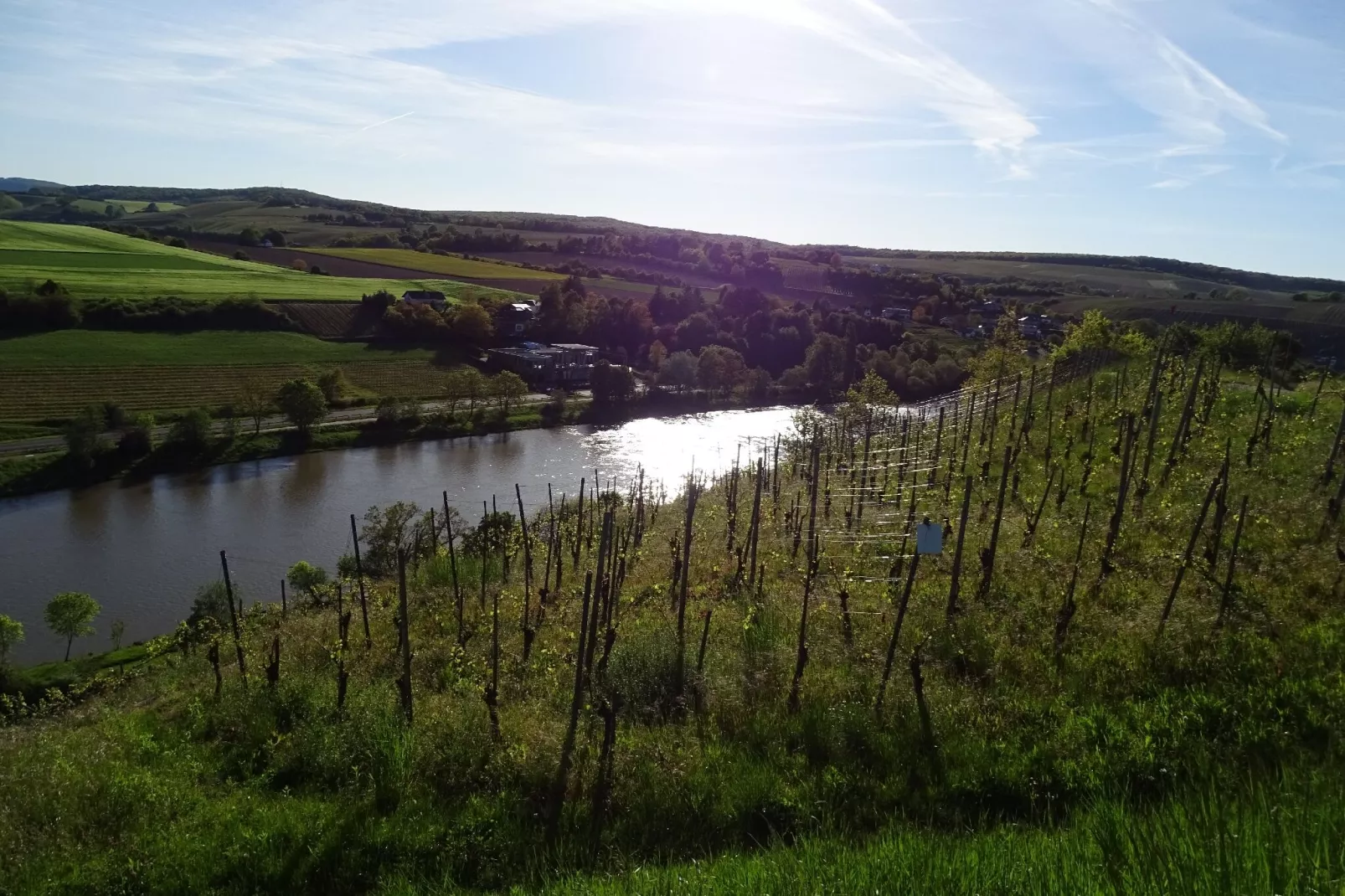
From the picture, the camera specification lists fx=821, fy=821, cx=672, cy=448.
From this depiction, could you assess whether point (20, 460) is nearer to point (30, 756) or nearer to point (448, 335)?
point (448, 335)

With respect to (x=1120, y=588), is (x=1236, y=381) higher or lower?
higher

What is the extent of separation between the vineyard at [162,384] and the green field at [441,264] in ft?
107

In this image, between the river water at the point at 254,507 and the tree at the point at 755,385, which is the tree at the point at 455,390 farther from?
the tree at the point at 755,385

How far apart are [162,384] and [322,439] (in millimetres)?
11909

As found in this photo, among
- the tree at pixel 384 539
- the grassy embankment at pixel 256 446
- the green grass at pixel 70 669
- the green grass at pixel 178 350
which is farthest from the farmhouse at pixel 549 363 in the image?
the green grass at pixel 70 669

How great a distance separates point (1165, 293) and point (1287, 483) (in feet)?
221

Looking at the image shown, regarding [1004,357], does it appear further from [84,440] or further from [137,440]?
[84,440]

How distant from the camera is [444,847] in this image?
5.45 metres

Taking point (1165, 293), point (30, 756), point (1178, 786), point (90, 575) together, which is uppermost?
point (1165, 293)

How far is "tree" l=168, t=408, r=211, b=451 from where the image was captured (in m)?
38.8

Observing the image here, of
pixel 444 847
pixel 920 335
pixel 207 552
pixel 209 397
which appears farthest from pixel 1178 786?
pixel 920 335

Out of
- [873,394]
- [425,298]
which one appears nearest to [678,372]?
[425,298]

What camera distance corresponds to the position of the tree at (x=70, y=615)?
20094mm

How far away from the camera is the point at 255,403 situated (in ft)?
148
